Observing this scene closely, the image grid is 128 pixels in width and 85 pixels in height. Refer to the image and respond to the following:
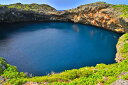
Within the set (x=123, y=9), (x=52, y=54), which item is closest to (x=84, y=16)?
(x=123, y=9)

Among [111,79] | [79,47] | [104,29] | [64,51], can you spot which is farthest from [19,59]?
[104,29]

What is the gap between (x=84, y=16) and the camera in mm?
88750

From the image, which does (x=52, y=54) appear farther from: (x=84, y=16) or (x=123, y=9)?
(x=84, y=16)

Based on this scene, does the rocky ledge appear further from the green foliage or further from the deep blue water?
the deep blue water

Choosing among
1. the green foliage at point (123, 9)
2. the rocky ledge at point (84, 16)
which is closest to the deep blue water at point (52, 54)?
the green foliage at point (123, 9)

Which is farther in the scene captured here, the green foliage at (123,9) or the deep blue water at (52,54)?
the green foliage at (123,9)

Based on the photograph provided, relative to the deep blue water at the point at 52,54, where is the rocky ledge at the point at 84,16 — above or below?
above

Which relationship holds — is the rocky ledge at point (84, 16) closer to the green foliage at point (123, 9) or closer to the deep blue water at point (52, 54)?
the green foliage at point (123, 9)

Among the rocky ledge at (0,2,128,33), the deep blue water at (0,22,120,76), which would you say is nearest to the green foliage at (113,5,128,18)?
the rocky ledge at (0,2,128,33)

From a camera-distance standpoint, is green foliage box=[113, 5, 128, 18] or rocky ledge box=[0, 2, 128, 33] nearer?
green foliage box=[113, 5, 128, 18]

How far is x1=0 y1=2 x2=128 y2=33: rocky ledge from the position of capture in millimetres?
70625

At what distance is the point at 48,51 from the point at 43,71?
11954mm

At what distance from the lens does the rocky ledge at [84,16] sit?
70.6 m

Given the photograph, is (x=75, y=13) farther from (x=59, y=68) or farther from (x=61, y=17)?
(x=59, y=68)
